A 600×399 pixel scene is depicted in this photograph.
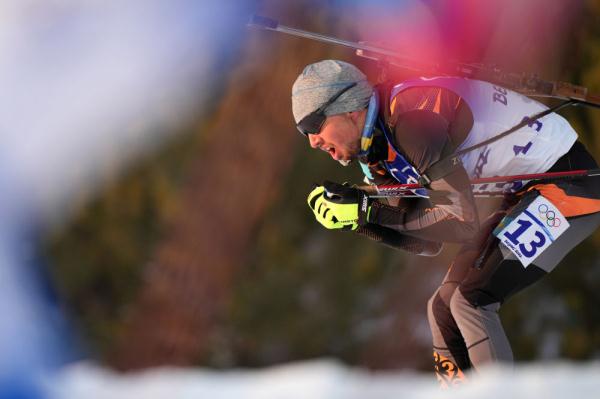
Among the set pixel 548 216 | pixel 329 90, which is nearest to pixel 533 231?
pixel 548 216

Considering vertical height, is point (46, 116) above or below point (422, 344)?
above

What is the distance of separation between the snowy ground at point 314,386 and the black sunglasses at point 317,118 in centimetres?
97

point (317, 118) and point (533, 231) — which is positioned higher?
point (317, 118)

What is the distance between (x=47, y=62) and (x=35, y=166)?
940 millimetres

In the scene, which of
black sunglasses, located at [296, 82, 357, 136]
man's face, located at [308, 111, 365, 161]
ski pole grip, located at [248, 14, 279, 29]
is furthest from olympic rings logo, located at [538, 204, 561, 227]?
ski pole grip, located at [248, 14, 279, 29]

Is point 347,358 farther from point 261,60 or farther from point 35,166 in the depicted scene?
point 35,166

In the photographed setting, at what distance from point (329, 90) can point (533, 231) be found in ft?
2.67

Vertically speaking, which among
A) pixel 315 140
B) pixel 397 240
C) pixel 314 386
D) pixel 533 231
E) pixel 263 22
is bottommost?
pixel 314 386

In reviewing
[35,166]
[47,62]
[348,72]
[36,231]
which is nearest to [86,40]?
[47,62]

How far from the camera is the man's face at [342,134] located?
2709 mm

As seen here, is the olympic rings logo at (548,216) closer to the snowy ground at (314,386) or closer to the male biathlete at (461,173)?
the male biathlete at (461,173)

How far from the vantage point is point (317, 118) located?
8.84 feet

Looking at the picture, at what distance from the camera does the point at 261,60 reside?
604 cm

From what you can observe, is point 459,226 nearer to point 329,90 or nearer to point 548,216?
point 548,216
